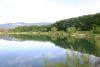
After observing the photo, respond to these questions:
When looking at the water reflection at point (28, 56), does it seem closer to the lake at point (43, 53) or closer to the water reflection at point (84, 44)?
the lake at point (43, 53)

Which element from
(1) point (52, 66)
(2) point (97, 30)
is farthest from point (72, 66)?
(2) point (97, 30)

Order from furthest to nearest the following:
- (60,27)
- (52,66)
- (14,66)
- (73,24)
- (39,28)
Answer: (39,28)
(60,27)
(73,24)
(14,66)
(52,66)

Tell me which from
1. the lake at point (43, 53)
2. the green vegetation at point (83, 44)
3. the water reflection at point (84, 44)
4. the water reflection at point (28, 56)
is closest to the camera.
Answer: the lake at point (43, 53)

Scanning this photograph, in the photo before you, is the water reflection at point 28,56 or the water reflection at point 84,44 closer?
the water reflection at point 28,56

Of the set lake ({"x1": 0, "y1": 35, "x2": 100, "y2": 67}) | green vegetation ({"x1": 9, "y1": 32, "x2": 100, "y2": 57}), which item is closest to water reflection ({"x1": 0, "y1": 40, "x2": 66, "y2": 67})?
lake ({"x1": 0, "y1": 35, "x2": 100, "y2": 67})

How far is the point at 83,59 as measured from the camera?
10.1 m

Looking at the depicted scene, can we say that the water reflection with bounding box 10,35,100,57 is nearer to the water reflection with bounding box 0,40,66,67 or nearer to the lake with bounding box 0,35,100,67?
the lake with bounding box 0,35,100,67

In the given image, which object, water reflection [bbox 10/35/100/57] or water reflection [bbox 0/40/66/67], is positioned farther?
water reflection [bbox 10/35/100/57]

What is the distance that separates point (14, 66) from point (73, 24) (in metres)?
89.5

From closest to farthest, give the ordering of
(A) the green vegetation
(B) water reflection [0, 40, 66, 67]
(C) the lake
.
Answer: (C) the lake
(B) water reflection [0, 40, 66, 67]
(A) the green vegetation

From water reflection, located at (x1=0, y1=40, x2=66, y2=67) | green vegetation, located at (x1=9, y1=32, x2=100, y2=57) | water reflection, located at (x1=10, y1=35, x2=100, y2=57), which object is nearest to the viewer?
water reflection, located at (x1=0, y1=40, x2=66, y2=67)

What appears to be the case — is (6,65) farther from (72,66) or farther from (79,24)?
(79,24)

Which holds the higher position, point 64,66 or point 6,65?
point 64,66

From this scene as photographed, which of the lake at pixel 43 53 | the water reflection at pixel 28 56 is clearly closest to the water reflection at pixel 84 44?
the lake at pixel 43 53
